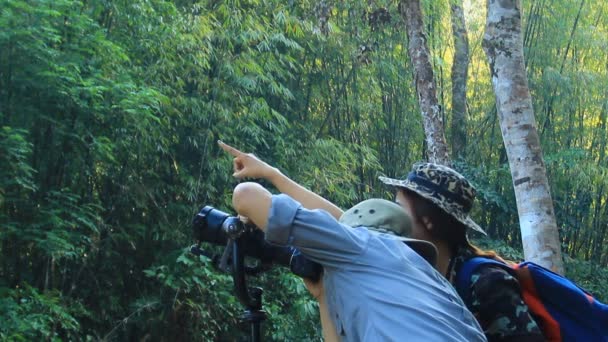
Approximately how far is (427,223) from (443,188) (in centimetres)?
9

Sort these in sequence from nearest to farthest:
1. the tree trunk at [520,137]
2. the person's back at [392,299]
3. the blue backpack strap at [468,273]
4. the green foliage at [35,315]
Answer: the person's back at [392,299], the blue backpack strap at [468,273], the tree trunk at [520,137], the green foliage at [35,315]

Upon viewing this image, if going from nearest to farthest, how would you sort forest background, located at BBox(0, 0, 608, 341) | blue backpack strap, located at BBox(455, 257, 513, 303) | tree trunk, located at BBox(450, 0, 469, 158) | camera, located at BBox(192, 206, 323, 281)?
camera, located at BBox(192, 206, 323, 281) < blue backpack strap, located at BBox(455, 257, 513, 303) < forest background, located at BBox(0, 0, 608, 341) < tree trunk, located at BBox(450, 0, 469, 158)

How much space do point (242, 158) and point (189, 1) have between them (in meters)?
5.23

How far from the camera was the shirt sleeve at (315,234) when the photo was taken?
4.69 feet

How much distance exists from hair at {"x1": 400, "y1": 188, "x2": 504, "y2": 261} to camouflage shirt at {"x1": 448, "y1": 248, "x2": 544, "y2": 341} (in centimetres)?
11

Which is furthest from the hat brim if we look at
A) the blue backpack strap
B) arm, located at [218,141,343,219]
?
arm, located at [218,141,343,219]

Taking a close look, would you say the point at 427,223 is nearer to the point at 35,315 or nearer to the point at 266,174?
the point at 266,174

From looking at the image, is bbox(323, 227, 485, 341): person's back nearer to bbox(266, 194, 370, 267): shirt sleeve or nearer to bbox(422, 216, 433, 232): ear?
bbox(266, 194, 370, 267): shirt sleeve

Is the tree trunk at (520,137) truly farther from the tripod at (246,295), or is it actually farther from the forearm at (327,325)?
the forearm at (327,325)

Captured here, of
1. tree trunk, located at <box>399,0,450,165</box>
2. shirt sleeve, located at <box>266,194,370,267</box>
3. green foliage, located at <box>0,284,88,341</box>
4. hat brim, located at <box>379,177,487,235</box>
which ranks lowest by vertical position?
green foliage, located at <box>0,284,88,341</box>

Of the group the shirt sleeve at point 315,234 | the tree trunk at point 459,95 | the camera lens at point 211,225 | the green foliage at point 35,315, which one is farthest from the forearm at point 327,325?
the tree trunk at point 459,95

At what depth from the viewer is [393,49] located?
9039 millimetres

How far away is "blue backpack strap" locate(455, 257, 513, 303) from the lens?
5.90ft

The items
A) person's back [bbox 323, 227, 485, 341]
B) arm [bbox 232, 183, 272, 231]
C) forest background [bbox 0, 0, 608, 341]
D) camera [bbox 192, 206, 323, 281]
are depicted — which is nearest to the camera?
person's back [bbox 323, 227, 485, 341]
